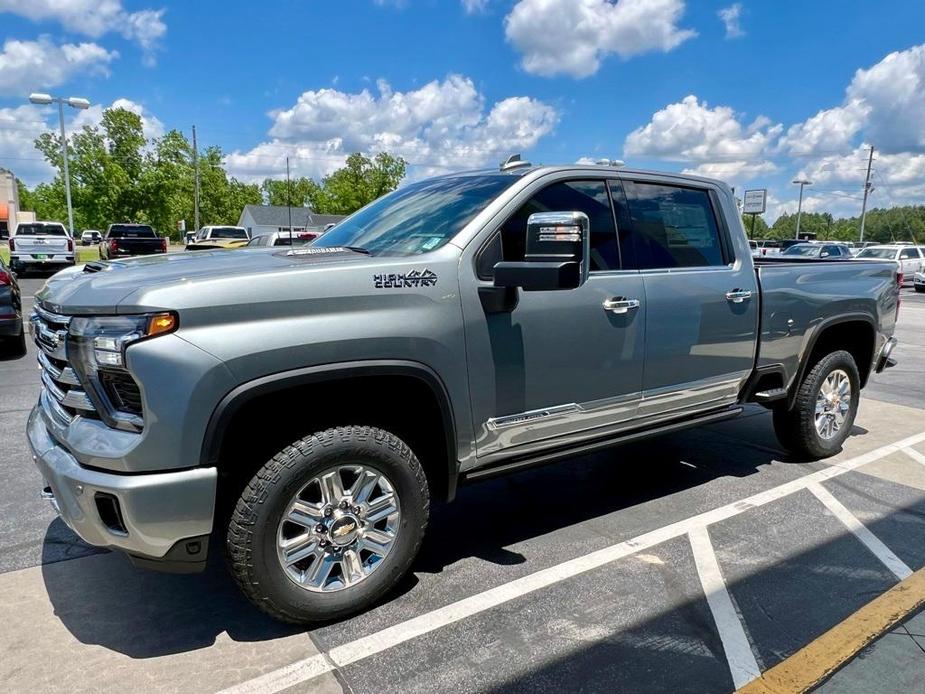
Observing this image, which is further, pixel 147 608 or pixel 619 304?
pixel 619 304

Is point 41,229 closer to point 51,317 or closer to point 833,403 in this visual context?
point 51,317

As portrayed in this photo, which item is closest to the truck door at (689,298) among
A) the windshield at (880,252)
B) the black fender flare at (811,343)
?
the black fender flare at (811,343)

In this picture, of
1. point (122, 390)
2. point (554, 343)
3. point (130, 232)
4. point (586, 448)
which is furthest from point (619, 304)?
point (130, 232)

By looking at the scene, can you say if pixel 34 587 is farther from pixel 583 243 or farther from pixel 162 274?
pixel 583 243

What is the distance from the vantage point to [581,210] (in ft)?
12.0

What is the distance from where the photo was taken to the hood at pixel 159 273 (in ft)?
8.17

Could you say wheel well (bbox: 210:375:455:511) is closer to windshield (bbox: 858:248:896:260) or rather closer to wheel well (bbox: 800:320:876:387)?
wheel well (bbox: 800:320:876:387)

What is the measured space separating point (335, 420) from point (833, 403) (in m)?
4.07

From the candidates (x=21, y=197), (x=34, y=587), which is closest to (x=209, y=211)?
(x=21, y=197)

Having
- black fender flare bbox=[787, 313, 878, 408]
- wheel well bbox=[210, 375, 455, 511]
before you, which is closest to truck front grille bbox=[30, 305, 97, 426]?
wheel well bbox=[210, 375, 455, 511]

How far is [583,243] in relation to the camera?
111 inches

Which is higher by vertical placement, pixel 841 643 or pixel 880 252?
pixel 880 252

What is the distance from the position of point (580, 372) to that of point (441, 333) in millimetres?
886

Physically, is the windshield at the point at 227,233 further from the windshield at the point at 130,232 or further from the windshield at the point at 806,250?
the windshield at the point at 806,250
